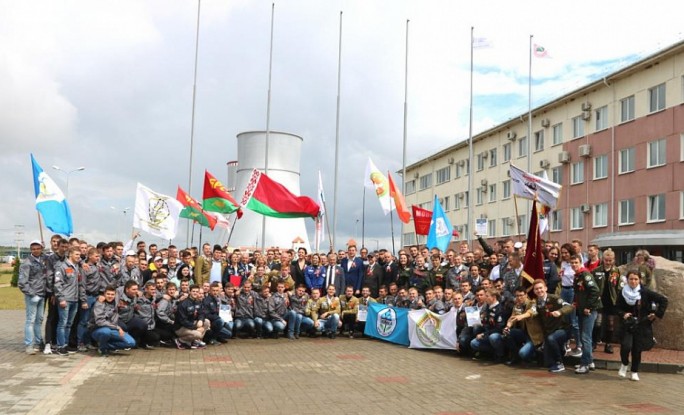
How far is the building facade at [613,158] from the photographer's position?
29703mm

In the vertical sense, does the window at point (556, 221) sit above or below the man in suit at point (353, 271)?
above

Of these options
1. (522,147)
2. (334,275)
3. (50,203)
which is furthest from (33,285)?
(522,147)

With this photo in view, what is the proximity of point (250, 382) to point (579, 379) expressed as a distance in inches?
198

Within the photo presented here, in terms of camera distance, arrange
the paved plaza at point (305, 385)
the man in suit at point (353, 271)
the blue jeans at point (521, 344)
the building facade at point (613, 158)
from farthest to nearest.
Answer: the building facade at point (613, 158)
the man in suit at point (353, 271)
the blue jeans at point (521, 344)
the paved plaza at point (305, 385)

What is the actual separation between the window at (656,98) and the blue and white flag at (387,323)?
21312 millimetres

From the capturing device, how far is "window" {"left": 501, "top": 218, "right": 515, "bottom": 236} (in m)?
46.4

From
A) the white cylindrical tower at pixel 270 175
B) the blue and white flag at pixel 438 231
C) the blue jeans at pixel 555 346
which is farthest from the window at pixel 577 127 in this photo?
the blue jeans at pixel 555 346

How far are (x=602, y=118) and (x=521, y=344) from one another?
26968 mm

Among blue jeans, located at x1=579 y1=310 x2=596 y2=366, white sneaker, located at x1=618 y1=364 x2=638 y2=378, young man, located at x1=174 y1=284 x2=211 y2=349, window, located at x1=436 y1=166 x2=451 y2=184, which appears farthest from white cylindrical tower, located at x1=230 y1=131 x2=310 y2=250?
window, located at x1=436 y1=166 x2=451 y2=184

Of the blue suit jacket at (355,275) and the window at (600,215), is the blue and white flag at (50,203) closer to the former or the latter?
the blue suit jacket at (355,275)

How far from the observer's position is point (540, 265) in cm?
1234

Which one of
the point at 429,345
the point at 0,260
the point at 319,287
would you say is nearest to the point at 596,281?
the point at 429,345

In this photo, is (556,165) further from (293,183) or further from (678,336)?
(678,336)

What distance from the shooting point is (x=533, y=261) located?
489 inches
